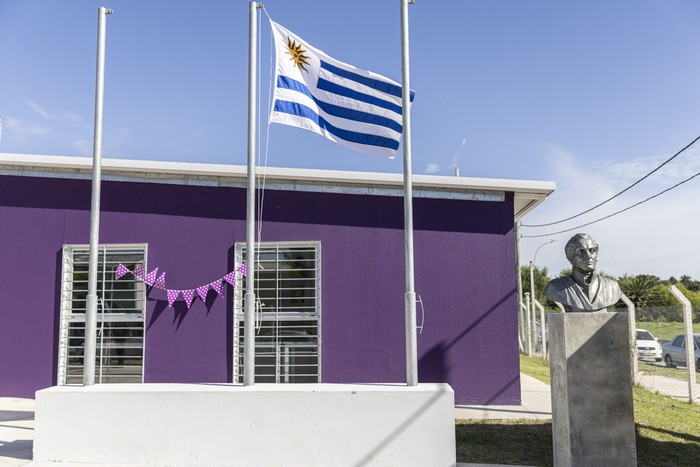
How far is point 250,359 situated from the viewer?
6707 millimetres

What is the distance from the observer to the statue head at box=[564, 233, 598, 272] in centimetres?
622

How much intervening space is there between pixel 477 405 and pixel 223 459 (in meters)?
4.57

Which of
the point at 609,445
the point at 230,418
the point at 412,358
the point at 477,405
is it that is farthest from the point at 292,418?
the point at 477,405

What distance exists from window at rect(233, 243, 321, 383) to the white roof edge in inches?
44.4

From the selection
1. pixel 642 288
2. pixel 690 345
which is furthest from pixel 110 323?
pixel 642 288

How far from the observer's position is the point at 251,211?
686 cm

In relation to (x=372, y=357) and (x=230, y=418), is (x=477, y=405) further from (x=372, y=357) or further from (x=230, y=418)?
(x=230, y=418)

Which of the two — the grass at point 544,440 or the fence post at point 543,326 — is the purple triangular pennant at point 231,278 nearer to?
the grass at point 544,440

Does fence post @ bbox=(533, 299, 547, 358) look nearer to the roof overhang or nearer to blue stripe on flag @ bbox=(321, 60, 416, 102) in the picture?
the roof overhang

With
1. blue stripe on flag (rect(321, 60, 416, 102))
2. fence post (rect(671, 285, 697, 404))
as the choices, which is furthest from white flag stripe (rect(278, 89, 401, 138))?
fence post (rect(671, 285, 697, 404))

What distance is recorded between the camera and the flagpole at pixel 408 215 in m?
6.52

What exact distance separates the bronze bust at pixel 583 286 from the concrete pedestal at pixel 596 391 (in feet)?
0.76

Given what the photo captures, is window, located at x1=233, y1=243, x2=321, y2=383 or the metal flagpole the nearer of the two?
the metal flagpole

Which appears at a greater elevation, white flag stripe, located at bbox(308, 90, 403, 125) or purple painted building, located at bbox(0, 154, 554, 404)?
white flag stripe, located at bbox(308, 90, 403, 125)
